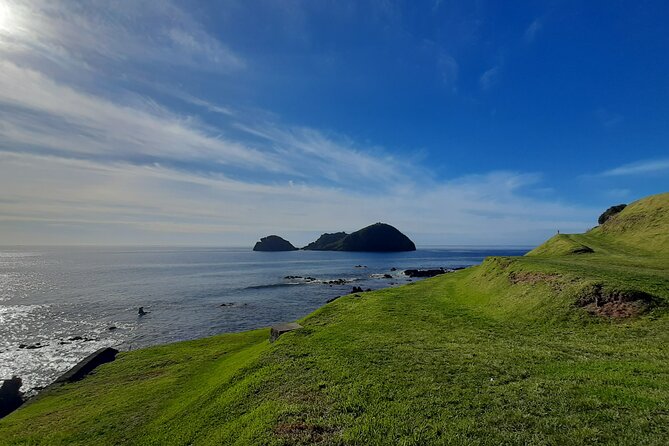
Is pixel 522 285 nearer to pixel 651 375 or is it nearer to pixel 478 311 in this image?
pixel 478 311

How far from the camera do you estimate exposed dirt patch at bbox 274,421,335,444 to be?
34.4ft

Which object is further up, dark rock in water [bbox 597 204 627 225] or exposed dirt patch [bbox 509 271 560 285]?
dark rock in water [bbox 597 204 627 225]

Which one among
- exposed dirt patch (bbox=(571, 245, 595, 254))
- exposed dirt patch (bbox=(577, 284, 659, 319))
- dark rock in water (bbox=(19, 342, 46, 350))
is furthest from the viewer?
exposed dirt patch (bbox=(571, 245, 595, 254))

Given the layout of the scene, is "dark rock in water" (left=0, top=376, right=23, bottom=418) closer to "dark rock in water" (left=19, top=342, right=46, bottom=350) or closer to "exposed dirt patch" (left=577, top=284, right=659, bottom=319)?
"dark rock in water" (left=19, top=342, right=46, bottom=350)

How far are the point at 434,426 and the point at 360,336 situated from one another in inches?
485

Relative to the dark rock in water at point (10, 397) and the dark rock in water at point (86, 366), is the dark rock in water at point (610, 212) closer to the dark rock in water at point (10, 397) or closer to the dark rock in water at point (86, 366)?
the dark rock in water at point (86, 366)

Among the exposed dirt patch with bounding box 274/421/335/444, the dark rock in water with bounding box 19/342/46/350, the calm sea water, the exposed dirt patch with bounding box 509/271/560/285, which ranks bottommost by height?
the dark rock in water with bounding box 19/342/46/350

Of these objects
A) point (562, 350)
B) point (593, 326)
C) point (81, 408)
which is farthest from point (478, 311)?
point (81, 408)

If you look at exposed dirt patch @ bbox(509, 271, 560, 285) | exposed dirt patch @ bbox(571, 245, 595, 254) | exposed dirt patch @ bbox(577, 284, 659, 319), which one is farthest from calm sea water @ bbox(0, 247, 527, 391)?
exposed dirt patch @ bbox(571, 245, 595, 254)

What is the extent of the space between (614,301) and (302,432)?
23751 millimetres

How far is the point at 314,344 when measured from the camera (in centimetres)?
2120

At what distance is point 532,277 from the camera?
31375 millimetres

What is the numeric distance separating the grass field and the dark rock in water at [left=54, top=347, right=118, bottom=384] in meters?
1.13

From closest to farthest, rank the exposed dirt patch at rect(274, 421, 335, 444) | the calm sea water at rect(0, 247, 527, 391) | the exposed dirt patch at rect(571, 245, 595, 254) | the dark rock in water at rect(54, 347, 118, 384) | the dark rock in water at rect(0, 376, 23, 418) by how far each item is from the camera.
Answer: the exposed dirt patch at rect(274, 421, 335, 444)
the dark rock in water at rect(0, 376, 23, 418)
the dark rock in water at rect(54, 347, 118, 384)
the calm sea water at rect(0, 247, 527, 391)
the exposed dirt patch at rect(571, 245, 595, 254)
